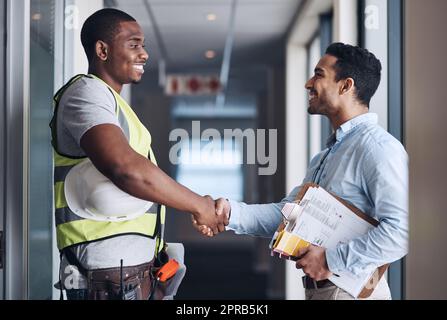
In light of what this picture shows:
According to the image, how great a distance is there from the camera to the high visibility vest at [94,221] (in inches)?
62.2

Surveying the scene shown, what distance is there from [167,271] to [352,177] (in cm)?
51

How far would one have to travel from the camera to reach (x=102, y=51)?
171cm

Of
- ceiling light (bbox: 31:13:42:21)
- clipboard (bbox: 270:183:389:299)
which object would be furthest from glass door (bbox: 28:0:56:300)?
clipboard (bbox: 270:183:389:299)

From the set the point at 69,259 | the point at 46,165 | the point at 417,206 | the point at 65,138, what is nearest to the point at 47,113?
the point at 46,165

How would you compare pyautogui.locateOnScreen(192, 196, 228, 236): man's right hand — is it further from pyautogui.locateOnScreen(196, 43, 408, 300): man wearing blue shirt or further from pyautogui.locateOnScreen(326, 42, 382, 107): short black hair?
pyautogui.locateOnScreen(326, 42, 382, 107): short black hair

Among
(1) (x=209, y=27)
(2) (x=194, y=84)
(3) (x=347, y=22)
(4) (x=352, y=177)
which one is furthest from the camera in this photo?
(2) (x=194, y=84)

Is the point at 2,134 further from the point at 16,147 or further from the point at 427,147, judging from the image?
the point at 427,147

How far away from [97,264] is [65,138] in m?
0.30

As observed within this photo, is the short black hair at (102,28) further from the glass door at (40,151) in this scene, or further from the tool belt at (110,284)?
the tool belt at (110,284)

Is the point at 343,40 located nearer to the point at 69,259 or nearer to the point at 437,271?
the point at 437,271

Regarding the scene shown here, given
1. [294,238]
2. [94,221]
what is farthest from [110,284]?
[294,238]

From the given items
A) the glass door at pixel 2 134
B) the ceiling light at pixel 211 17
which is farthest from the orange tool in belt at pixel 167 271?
the ceiling light at pixel 211 17

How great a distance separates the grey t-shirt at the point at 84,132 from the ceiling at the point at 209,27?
0.45 metres

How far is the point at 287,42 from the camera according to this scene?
361cm
